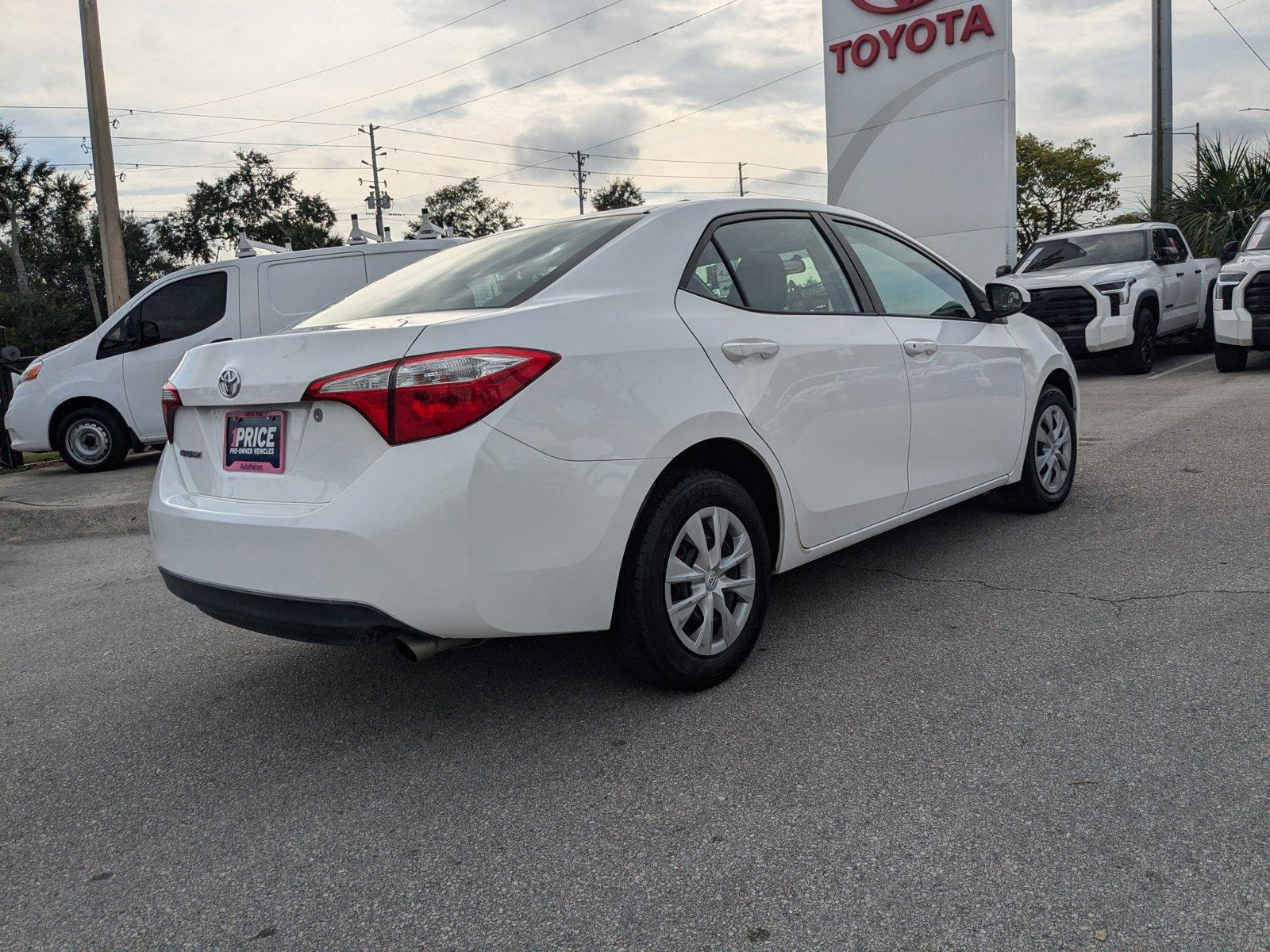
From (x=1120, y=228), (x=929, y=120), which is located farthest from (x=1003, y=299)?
(x=929, y=120)

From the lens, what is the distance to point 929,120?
17.6 m

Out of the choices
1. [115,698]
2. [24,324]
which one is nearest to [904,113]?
[115,698]

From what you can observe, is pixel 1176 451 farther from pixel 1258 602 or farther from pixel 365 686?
pixel 365 686

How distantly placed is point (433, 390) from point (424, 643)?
0.69 meters

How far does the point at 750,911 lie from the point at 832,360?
83.2 inches

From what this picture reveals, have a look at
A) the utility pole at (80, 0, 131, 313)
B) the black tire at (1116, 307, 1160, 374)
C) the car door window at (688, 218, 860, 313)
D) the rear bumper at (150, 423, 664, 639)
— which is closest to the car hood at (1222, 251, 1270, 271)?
the black tire at (1116, 307, 1160, 374)

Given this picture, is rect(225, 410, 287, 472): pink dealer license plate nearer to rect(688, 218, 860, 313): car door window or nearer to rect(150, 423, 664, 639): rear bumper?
rect(150, 423, 664, 639): rear bumper

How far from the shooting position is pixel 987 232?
17.0 meters

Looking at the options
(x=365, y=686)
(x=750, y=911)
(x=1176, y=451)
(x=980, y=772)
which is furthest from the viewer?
(x=1176, y=451)

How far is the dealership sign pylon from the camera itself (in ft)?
55.4

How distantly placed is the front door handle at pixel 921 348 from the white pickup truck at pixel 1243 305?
9.09m

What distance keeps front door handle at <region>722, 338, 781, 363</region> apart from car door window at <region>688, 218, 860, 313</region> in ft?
0.53

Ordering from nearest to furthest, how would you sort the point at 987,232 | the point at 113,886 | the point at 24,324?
1. the point at 113,886
2. the point at 987,232
3. the point at 24,324

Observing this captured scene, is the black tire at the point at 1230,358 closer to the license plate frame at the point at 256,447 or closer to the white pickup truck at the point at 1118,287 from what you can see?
the white pickup truck at the point at 1118,287
